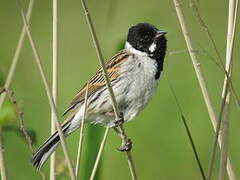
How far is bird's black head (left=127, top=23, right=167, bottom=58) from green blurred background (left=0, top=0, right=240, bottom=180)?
0.51 ft

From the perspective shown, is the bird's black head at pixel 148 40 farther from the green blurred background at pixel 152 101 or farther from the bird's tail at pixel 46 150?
the bird's tail at pixel 46 150

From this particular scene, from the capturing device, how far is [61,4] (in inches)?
236

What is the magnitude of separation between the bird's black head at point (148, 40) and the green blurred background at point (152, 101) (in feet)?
0.51

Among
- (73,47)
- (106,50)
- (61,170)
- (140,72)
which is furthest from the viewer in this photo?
(73,47)

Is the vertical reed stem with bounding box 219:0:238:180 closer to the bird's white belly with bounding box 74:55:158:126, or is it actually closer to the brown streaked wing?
the bird's white belly with bounding box 74:55:158:126

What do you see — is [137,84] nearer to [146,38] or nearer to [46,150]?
[146,38]

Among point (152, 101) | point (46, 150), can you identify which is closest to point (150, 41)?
point (46, 150)

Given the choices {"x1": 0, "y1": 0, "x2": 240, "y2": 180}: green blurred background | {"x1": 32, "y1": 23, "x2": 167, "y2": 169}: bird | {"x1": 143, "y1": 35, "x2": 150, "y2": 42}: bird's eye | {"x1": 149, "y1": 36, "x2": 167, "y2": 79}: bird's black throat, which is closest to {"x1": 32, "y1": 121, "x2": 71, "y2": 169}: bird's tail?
{"x1": 0, "y1": 0, "x2": 240, "y2": 180}: green blurred background

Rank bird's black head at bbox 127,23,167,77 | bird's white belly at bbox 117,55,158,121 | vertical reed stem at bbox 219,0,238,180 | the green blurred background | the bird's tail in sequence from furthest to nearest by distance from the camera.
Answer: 1. the green blurred background
2. bird's black head at bbox 127,23,167,77
3. bird's white belly at bbox 117,55,158,121
4. the bird's tail
5. vertical reed stem at bbox 219,0,238,180

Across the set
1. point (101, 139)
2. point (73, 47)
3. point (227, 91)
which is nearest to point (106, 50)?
point (73, 47)

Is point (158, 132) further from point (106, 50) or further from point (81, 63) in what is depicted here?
point (81, 63)

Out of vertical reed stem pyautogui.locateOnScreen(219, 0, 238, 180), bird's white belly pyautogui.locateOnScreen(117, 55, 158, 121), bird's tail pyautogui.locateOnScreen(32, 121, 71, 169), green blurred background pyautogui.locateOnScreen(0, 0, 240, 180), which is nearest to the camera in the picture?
vertical reed stem pyautogui.locateOnScreen(219, 0, 238, 180)

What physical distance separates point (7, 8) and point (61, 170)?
318cm

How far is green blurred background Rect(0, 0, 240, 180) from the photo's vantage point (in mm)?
4379
